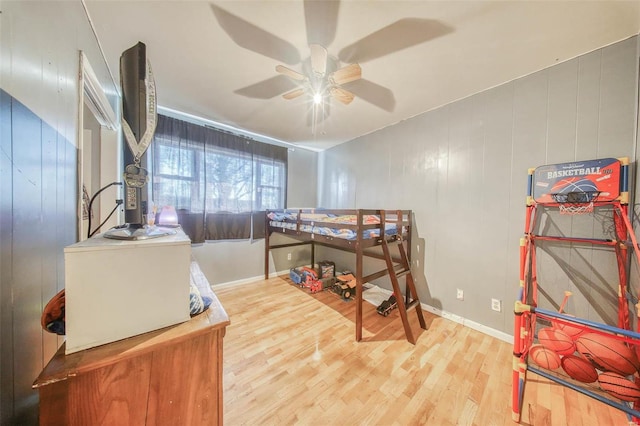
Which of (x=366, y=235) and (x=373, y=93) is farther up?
(x=373, y=93)

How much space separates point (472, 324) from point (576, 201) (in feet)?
4.39

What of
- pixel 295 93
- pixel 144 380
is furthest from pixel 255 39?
pixel 144 380

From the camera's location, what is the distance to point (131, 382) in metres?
0.57

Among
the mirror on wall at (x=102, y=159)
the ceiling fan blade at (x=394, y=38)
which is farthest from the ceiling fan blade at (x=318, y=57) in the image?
the mirror on wall at (x=102, y=159)

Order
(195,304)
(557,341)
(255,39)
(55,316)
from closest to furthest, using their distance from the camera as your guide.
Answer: (55,316)
(195,304)
(557,341)
(255,39)

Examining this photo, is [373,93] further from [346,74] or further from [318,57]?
[318,57]

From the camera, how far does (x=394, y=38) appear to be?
1358 mm

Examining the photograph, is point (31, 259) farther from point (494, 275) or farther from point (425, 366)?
point (494, 275)

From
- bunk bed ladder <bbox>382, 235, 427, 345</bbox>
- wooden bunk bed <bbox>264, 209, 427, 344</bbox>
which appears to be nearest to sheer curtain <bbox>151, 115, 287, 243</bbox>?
wooden bunk bed <bbox>264, 209, 427, 344</bbox>

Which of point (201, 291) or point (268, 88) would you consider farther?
point (268, 88)

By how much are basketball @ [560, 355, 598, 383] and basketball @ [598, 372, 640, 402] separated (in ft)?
0.10

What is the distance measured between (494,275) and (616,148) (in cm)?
120

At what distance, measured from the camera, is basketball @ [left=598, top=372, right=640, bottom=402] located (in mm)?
946

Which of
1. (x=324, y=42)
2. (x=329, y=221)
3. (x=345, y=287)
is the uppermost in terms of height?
(x=324, y=42)
